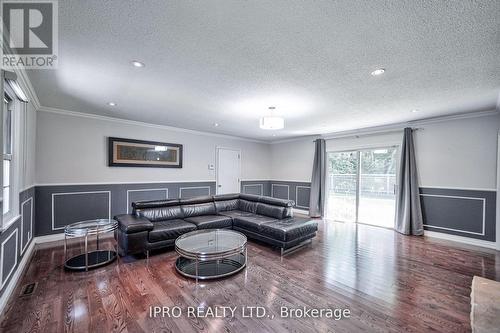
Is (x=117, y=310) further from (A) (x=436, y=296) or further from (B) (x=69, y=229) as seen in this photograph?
(A) (x=436, y=296)

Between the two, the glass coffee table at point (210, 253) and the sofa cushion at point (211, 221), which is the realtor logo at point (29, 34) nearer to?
the glass coffee table at point (210, 253)

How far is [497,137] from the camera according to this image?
3791 mm

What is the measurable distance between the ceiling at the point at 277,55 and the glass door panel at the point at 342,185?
2.29 meters

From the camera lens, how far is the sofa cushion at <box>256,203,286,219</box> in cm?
418

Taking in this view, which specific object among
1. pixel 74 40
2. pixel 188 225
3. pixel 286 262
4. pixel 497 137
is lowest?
pixel 286 262

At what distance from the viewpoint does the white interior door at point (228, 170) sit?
655 centimetres

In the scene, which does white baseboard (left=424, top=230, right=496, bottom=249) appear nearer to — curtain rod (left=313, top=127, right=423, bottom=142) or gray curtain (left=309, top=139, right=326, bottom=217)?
curtain rod (left=313, top=127, right=423, bottom=142)

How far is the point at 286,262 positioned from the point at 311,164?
4013 millimetres

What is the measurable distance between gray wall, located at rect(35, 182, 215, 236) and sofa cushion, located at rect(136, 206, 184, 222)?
1292 mm

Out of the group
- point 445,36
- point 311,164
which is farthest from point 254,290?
point 311,164

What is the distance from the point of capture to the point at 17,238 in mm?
2617

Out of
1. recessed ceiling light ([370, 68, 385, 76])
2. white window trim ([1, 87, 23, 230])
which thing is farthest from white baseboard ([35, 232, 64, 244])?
recessed ceiling light ([370, 68, 385, 76])

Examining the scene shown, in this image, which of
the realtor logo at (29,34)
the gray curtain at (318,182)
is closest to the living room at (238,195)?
the realtor logo at (29,34)

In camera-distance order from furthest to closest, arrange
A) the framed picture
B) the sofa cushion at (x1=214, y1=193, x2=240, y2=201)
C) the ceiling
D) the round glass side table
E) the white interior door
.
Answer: the white interior door, the sofa cushion at (x1=214, y1=193, x2=240, y2=201), the framed picture, the round glass side table, the ceiling
